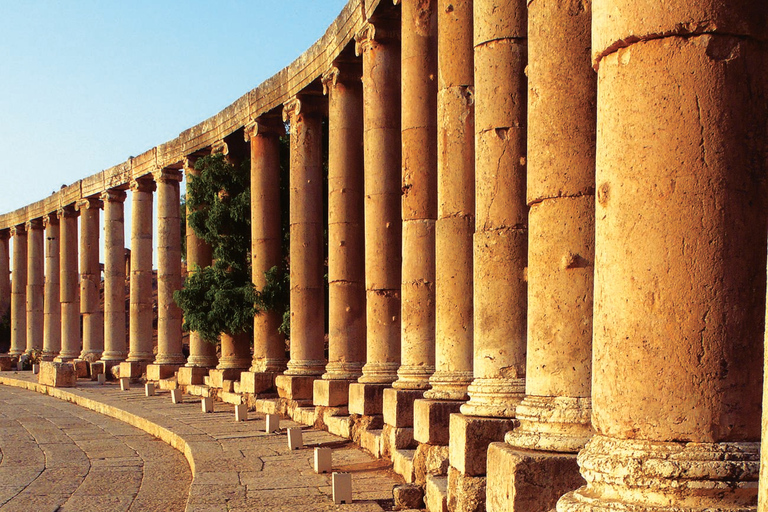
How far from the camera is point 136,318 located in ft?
114

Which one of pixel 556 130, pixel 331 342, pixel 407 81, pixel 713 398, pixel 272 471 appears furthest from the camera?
pixel 331 342

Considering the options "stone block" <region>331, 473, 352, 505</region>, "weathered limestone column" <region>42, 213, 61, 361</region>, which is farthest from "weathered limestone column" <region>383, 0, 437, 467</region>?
"weathered limestone column" <region>42, 213, 61, 361</region>

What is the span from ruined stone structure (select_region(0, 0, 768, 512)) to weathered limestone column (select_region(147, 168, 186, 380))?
24.3 ft

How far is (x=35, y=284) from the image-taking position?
1823 inches

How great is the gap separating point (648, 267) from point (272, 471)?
10317 millimetres

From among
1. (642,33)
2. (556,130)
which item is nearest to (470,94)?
(556,130)

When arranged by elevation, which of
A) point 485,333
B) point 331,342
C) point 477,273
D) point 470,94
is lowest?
point 331,342

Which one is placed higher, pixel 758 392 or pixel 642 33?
pixel 642 33

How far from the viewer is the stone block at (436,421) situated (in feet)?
42.2

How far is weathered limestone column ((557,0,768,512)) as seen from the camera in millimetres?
5527

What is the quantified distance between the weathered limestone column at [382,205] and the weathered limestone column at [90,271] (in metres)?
24.3

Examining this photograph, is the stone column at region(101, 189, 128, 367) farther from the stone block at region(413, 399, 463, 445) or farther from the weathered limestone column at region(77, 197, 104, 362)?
the stone block at region(413, 399, 463, 445)

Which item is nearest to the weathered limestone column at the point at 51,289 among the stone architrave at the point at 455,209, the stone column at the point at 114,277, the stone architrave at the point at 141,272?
the stone column at the point at 114,277

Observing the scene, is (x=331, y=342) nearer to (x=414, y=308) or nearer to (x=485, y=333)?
(x=414, y=308)
